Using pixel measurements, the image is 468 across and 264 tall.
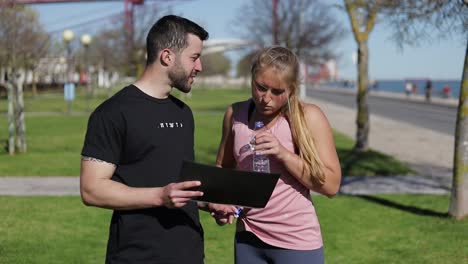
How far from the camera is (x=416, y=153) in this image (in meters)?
15.6

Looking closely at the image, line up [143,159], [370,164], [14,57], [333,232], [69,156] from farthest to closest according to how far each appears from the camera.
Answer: [14,57] < [69,156] < [370,164] < [333,232] < [143,159]

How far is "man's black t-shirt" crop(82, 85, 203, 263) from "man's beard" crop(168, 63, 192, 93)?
0.09m

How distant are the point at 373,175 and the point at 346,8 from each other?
464 cm

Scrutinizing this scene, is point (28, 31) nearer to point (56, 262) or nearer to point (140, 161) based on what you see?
point (56, 262)

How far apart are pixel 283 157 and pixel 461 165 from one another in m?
5.74

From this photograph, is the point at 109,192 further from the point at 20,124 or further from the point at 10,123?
the point at 10,123

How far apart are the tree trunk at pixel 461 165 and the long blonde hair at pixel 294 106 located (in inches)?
217

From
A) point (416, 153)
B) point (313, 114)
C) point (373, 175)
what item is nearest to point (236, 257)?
point (313, 114)

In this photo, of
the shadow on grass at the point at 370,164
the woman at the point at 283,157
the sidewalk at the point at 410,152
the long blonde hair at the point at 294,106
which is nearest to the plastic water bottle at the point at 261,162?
the woman at the point at 283,157

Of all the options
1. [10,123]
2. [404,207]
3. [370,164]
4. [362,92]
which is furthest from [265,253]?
[10,123]

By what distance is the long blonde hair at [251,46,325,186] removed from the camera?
2865 mm

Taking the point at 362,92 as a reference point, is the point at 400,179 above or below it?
below

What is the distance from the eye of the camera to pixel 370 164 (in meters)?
13.2

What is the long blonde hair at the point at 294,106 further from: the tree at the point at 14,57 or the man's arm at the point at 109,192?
the tree at the point at 14,57
